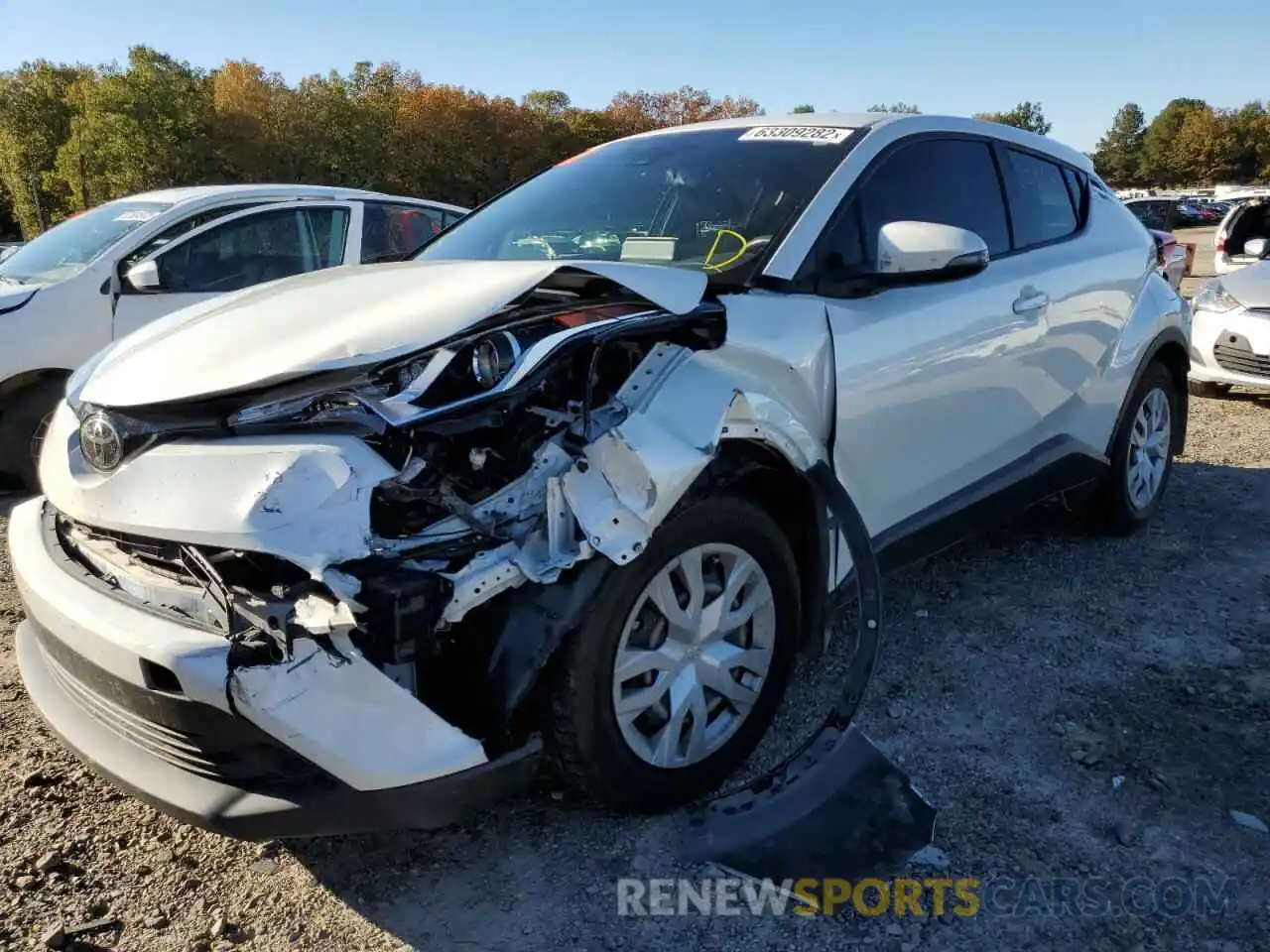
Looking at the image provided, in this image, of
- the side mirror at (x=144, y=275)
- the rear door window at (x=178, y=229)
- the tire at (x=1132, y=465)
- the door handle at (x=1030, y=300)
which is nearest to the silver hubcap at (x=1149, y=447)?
the tire at (x=1132, y=465)

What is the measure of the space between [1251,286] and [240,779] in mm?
8505

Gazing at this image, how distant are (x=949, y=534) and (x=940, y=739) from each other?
0.76 metres

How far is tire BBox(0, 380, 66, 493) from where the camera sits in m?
5.32

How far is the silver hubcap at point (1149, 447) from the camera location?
4609 millimetres

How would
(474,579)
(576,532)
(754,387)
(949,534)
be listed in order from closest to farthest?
(474,579), (576,532), (754,387), (949,534)

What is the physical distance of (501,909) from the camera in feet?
7.41

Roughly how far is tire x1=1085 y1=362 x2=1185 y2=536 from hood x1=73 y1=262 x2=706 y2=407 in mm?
2779

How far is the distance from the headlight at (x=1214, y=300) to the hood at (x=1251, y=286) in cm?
4

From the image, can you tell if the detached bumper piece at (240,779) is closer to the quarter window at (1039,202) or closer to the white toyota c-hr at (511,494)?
the white toyota c-hr at (511,494)

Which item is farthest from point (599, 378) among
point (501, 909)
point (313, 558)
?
point (501, 909)

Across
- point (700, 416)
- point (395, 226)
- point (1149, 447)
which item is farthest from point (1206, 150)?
point (700, 416)

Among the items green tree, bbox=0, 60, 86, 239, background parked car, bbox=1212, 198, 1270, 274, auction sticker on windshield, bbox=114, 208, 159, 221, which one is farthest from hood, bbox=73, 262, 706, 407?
green tree, bbox=0, 60, 86, 239

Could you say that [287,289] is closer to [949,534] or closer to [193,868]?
[193,868]

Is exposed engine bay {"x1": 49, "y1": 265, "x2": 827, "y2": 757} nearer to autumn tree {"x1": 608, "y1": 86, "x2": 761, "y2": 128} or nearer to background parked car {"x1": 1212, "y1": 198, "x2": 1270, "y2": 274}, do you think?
background parked car {"x1": 1212, "y1": 198, "x2": 1270, "y2": 274}
